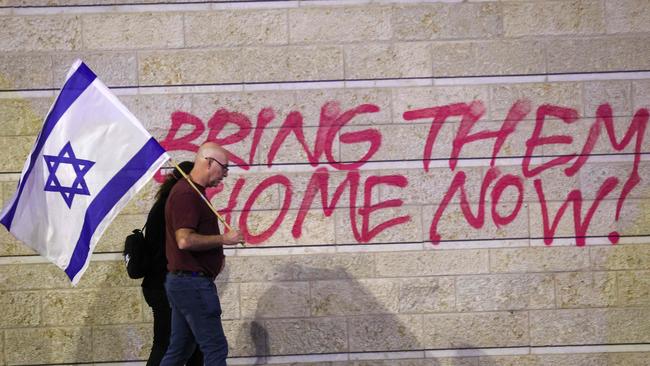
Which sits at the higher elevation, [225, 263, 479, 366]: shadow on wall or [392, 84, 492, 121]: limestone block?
[392, 84, 492, 121]: limestone block

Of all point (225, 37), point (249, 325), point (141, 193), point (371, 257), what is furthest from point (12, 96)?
point (371, 257)

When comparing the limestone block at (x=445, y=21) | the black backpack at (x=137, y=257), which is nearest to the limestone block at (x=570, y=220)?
the limestone block at (x=445, y=21)

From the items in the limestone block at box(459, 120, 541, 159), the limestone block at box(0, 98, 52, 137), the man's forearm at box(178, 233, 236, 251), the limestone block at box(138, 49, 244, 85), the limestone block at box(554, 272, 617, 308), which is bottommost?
the limestone block at box(554, 272, 617, 308)

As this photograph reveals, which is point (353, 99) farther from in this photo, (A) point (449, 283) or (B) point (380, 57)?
(A) point (449, 283)

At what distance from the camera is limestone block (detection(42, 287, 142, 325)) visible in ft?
22.5

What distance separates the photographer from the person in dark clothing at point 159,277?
6.12 m

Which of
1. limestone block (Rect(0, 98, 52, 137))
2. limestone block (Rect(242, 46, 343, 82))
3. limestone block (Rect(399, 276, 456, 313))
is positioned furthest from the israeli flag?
limestone block (Rect(399, 276, 456, 313))

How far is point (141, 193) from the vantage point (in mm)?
6887

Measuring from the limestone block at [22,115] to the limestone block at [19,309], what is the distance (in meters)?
1.12

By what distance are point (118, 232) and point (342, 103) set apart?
1798 mm

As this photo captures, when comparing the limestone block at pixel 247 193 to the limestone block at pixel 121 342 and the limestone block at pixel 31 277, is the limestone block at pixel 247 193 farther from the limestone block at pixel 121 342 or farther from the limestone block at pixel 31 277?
the limestone block at pixel 31 277

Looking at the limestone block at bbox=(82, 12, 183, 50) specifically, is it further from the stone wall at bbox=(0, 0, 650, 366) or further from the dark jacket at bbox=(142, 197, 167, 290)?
the dark jacket at bbox=(142, 197, 167, 290)

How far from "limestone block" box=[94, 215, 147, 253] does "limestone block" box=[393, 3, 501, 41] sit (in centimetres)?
223

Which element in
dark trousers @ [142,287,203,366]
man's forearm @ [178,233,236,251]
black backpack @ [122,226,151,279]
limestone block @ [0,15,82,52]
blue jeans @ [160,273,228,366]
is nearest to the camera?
man's forearm @ [178,233,236,251]
